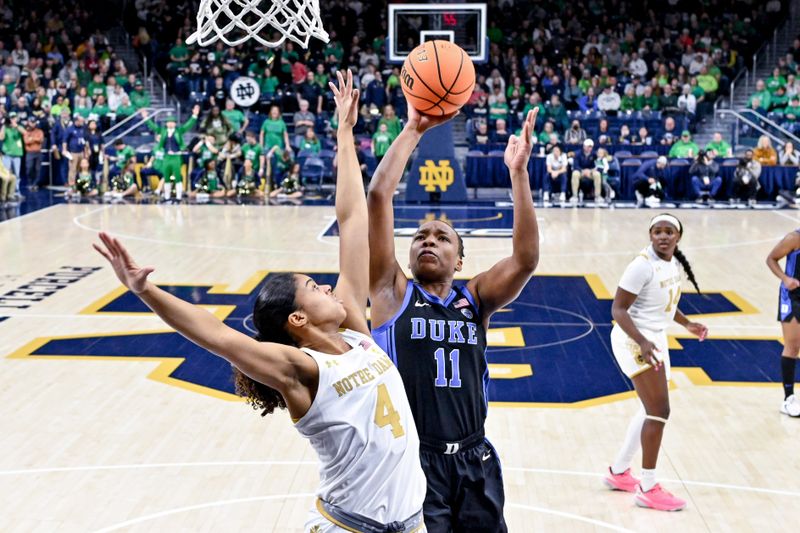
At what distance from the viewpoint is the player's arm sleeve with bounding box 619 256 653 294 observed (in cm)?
577

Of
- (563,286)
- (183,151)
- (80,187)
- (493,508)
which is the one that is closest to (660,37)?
(183,151)

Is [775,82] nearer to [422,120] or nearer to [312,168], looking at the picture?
[312,168]

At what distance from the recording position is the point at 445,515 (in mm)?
3760

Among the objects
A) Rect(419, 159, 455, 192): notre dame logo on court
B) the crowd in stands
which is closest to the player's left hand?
Rect(419, 159, 455, 192): notre dame logo on court

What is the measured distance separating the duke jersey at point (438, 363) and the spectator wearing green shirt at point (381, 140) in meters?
17.2

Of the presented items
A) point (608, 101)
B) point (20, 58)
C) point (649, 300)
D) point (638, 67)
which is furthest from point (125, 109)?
point (649, 300)

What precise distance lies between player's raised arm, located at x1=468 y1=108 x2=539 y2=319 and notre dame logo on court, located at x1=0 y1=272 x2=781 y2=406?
366 centimetres

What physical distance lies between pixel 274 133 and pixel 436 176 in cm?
373

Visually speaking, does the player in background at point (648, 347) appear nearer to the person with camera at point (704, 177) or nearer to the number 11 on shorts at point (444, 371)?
the number 11 on shorts at point (444, 371)

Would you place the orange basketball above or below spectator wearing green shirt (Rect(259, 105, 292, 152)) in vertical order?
above

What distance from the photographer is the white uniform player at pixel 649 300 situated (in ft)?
19.0

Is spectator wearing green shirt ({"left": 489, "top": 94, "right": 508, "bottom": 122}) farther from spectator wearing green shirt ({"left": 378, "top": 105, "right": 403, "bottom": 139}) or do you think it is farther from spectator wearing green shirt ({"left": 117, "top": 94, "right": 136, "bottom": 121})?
spectator wearing green shirt ({"left": 117, "top": 94, "right": 136, "bottom": 121})

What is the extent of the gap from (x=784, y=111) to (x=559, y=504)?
19.2m

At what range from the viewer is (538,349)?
9008 mm
